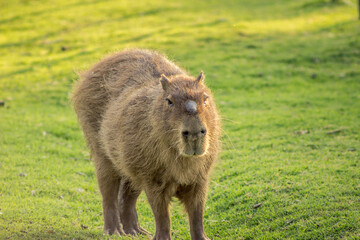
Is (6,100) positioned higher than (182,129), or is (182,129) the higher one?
(182,129)

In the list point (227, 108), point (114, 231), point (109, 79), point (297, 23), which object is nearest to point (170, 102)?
point (109, 79)

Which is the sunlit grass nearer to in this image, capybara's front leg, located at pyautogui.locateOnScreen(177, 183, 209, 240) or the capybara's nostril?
capybara's front leg, located at pyautogui.locateOnScreen(177, 183, 209, 240)

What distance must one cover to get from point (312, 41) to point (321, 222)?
1128 cm

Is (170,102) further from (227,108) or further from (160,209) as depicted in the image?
(227,108)

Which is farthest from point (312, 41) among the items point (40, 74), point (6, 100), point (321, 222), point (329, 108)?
point (321, 222)

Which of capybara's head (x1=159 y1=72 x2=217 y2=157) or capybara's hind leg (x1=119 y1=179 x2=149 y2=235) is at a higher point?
capybara's head (x1=159 y1=72 x2=217 y2=157)

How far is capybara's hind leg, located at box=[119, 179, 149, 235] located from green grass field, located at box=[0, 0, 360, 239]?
1.12 feet

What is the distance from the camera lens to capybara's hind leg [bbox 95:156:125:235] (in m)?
5.69

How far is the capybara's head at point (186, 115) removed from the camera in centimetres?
408

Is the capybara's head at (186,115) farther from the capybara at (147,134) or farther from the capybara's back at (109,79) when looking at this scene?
the capybara's back at (109,79)

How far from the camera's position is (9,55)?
599 inches

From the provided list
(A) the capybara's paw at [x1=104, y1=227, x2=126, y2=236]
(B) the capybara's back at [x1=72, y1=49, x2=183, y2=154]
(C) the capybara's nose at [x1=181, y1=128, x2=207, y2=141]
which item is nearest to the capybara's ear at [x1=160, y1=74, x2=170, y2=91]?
(C) the capybara's nose at [x1=181, y1=128, x2=207, y2=141]

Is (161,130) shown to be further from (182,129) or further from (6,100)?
(6,100)

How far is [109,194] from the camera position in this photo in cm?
574
